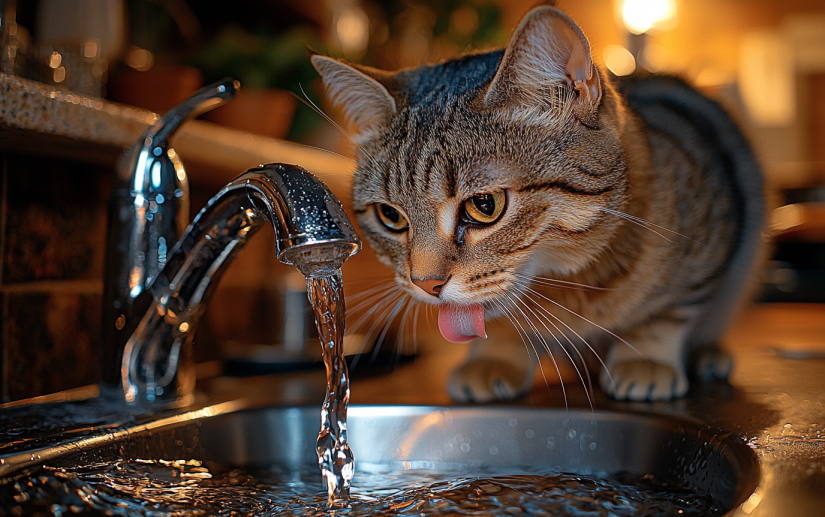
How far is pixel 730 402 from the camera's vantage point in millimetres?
816

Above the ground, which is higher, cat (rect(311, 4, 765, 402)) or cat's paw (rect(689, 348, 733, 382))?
cat (rect(311, 4, 765, 402))

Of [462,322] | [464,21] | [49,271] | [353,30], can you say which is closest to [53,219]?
[49,271]

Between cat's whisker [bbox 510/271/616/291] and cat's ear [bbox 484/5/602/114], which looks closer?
cat's ear [bbox 484/5/602/114]

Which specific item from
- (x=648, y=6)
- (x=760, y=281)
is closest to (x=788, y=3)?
(x=648, y=6)

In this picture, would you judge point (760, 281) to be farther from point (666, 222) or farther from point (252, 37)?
point (252, 37)

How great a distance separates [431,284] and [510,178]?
14cm

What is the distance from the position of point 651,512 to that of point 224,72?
3.05 ft

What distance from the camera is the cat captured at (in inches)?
29.7

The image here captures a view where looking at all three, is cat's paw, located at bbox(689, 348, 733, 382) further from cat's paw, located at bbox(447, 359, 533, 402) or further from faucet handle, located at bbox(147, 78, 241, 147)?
faucet handle, located at bbox(147, 78, 241, 147)

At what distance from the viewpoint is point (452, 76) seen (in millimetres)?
878

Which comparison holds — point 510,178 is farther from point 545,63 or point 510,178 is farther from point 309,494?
point 309,494

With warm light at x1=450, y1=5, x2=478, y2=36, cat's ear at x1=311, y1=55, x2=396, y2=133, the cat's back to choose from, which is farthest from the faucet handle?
warm light at x1=450, y1=5, x2=478, y2=36

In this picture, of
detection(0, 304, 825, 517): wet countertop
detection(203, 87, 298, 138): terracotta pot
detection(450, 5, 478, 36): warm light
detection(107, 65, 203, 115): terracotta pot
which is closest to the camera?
detection(0, 304, 825, 517): wet countertop

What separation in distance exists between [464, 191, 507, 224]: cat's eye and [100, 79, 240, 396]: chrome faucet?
295 mm
